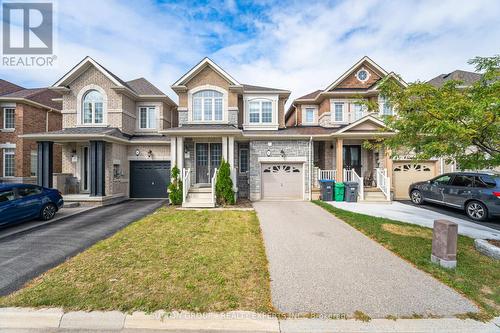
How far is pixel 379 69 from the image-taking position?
14.0 m

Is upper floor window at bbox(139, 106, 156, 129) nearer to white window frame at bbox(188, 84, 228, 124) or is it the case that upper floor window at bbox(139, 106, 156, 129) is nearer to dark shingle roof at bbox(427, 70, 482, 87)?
white window frame at bbox(188, 84, 228, 124)

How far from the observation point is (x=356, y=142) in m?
13.1

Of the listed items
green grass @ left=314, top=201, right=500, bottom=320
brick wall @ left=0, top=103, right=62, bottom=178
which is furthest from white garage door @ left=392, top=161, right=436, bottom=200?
brick wall @ left=0, top=103, right=62, bottom=178

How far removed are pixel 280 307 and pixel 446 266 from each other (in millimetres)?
3659

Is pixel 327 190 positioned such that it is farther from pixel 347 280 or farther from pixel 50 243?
pixel 50 243

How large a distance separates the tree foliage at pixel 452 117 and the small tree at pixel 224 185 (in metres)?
7.08

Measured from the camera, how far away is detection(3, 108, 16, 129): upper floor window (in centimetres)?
1455

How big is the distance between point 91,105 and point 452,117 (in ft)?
53.8

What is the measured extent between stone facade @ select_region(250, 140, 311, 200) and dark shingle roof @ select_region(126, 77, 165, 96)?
7611mm

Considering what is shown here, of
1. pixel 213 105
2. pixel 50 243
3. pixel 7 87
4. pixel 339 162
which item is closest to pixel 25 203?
pixel 50 243

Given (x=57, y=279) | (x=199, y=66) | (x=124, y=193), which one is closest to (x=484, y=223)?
(x=57, y=279)

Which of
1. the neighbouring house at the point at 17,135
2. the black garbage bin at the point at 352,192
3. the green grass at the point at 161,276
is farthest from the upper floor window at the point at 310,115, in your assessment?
the neighbouring house at the point at 17,135

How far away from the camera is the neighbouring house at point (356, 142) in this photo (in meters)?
12.0

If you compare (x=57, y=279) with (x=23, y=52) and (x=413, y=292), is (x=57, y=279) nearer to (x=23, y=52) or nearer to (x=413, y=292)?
(x=413, y=292)
